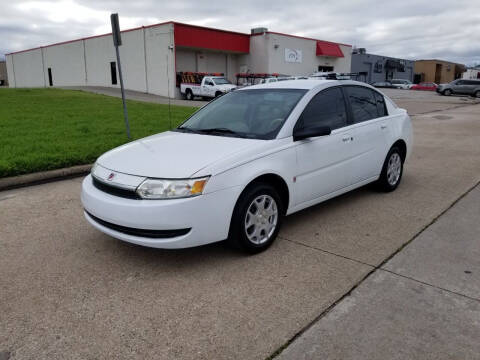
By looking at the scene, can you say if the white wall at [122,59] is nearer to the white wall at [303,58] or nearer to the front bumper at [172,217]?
the white wall at [303,58]

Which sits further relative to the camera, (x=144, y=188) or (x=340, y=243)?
(x=340, y=243)

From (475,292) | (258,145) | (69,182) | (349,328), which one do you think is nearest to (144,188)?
(258,145)

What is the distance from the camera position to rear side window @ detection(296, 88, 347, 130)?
14.5 feet

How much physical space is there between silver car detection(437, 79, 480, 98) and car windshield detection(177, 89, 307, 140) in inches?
1473

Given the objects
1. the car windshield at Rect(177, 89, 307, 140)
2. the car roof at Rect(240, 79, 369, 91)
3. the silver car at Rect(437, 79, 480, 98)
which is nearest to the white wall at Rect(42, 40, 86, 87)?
the silver car at Rect(437, 79, 480, 98)

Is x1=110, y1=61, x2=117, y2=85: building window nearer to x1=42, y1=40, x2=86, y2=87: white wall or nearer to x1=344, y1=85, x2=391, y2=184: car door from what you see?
x1=42, y1=40, x2=86, y2=87: white wall

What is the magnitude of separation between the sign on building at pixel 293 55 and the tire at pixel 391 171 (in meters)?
33.9

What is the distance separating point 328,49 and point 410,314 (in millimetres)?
42764

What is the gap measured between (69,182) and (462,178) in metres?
6.14

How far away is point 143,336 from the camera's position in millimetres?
2682

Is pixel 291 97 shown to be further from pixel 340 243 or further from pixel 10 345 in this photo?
pixel 10 345

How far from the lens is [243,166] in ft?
11.8

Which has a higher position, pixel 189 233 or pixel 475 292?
pixel 189 233

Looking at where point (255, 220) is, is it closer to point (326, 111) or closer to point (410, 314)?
point (410, 314)
